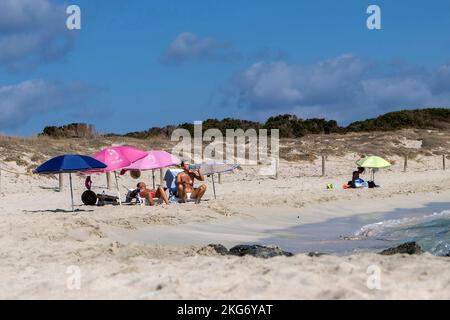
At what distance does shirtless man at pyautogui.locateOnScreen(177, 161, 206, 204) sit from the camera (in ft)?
51.7

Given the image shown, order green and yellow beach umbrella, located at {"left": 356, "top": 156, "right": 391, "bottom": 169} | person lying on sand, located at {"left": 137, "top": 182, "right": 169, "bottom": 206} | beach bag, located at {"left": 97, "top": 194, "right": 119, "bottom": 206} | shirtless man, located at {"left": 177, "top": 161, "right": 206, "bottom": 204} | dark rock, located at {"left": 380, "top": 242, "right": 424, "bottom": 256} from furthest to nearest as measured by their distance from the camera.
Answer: green and yellow beach umbrella, located at {"left": 356, "top": 156, "right": 391, "bottom": 169}, beach bag, located at {"left": 97, "top": 194, "right": 119, "bottom": 206}, shirtless man, located at {"left": 177, "top": 161, "right": 206, "bottom": 204}, person lying on sand, located at {"left": 137, "top": 182, "right": 169, "bottom": 206}, dark rock, located at {"left": 380, "top": 242, "right": 424, "bottom": 256}

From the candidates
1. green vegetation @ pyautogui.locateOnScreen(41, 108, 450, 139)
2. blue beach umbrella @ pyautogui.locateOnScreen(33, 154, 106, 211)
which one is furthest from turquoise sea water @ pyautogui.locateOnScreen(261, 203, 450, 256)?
green vegetation @ pyautogui.locateOnScreen(41, 108, 450, 139)

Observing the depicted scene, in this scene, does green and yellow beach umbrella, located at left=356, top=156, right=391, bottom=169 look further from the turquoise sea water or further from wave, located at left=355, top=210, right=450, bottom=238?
wave, located at left=355, top=210, right=450, bottom=238

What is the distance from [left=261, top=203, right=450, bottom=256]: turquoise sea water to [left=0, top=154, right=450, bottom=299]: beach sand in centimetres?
61

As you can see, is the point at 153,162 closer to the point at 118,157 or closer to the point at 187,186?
the point at 187,186

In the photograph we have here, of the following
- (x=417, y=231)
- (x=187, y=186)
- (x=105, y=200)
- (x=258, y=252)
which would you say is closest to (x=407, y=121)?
(x=187, y=186)

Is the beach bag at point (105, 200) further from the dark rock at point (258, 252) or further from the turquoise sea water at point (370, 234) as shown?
the dark rock at point (258, 252)

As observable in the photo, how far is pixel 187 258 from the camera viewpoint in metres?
7.72

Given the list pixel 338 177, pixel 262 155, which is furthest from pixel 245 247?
pixel 262 155

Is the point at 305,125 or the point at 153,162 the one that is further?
the point at 305,125

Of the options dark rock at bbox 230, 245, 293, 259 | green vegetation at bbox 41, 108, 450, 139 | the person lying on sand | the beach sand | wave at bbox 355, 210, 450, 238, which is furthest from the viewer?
green vegetation at bbox 41, 108, 450, 139

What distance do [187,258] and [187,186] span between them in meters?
8.29

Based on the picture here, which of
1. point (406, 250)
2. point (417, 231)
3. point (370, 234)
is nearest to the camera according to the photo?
point (406, 250)

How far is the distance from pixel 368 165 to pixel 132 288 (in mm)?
15359
